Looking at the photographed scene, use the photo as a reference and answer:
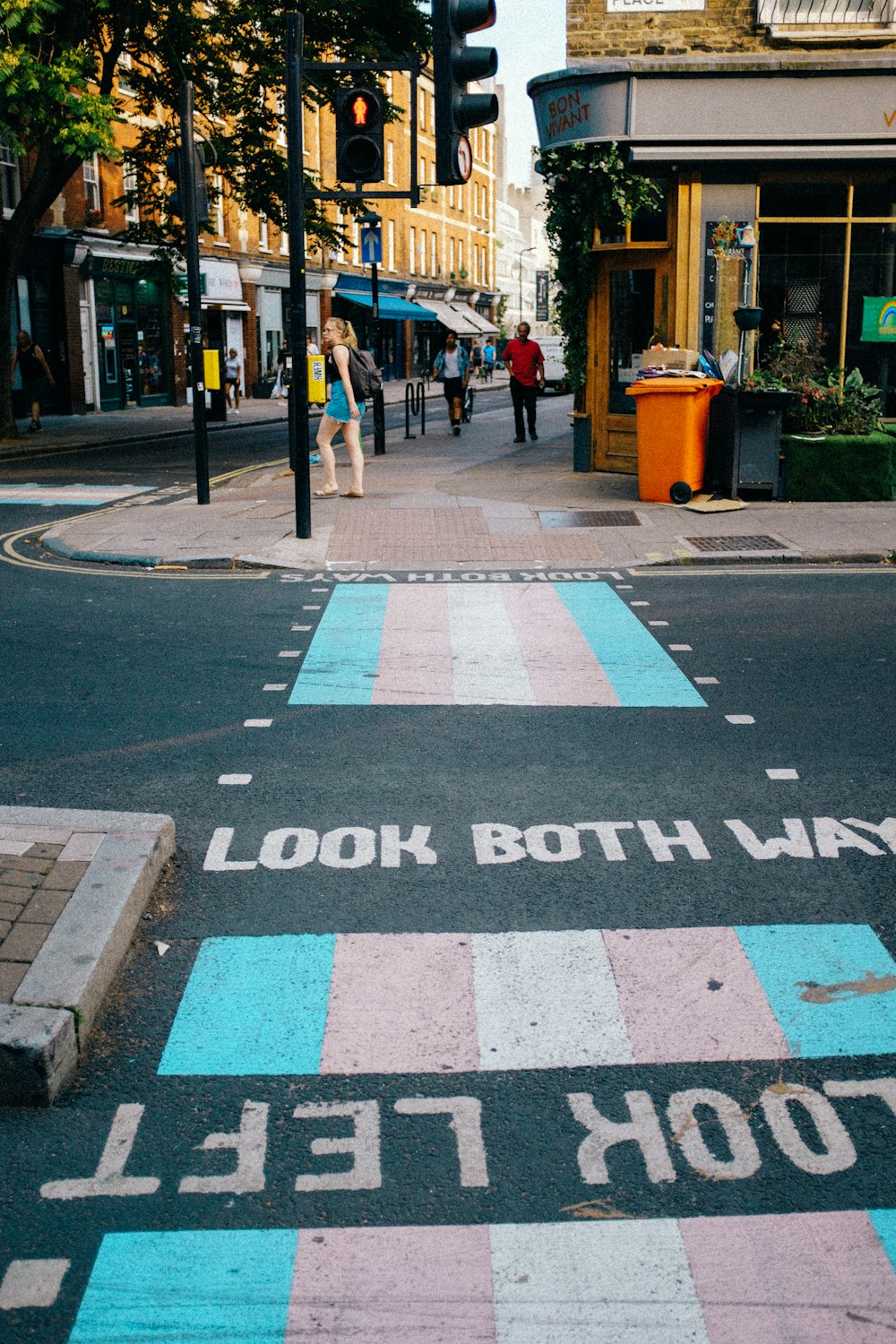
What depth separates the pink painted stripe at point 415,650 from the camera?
22.8 ft

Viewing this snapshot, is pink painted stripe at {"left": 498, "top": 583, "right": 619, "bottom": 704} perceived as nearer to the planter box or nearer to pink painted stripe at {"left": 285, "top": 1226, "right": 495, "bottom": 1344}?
pink painted stripe at {"left": 285, "top": 1226, "right": 495, "bottom": 1344}

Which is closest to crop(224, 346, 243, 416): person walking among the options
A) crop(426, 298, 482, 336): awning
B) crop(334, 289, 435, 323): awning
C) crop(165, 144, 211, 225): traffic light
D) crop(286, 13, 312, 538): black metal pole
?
→ crop(334, 289, 435, 323): awning

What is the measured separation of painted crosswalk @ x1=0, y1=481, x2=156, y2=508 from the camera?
1566 centimetres

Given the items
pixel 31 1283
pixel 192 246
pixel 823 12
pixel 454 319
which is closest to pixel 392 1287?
pixel 31 1283

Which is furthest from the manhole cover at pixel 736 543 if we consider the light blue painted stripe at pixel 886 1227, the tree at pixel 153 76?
the tree at pixel 153 76

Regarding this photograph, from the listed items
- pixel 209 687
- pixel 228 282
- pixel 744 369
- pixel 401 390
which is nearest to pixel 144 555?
pixel 209 687

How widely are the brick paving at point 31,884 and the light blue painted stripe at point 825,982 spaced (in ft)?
6.72

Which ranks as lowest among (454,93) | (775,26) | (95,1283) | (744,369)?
(95,1283)

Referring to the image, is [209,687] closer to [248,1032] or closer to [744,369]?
[248,1032]

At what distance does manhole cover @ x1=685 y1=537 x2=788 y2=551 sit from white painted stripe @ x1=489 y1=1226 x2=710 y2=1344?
8.85m

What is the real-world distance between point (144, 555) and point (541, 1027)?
A: 8.27 metres

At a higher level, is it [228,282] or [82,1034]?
[228,282]

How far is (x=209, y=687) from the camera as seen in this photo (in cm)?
714

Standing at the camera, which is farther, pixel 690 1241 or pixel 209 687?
pixel 209 687
